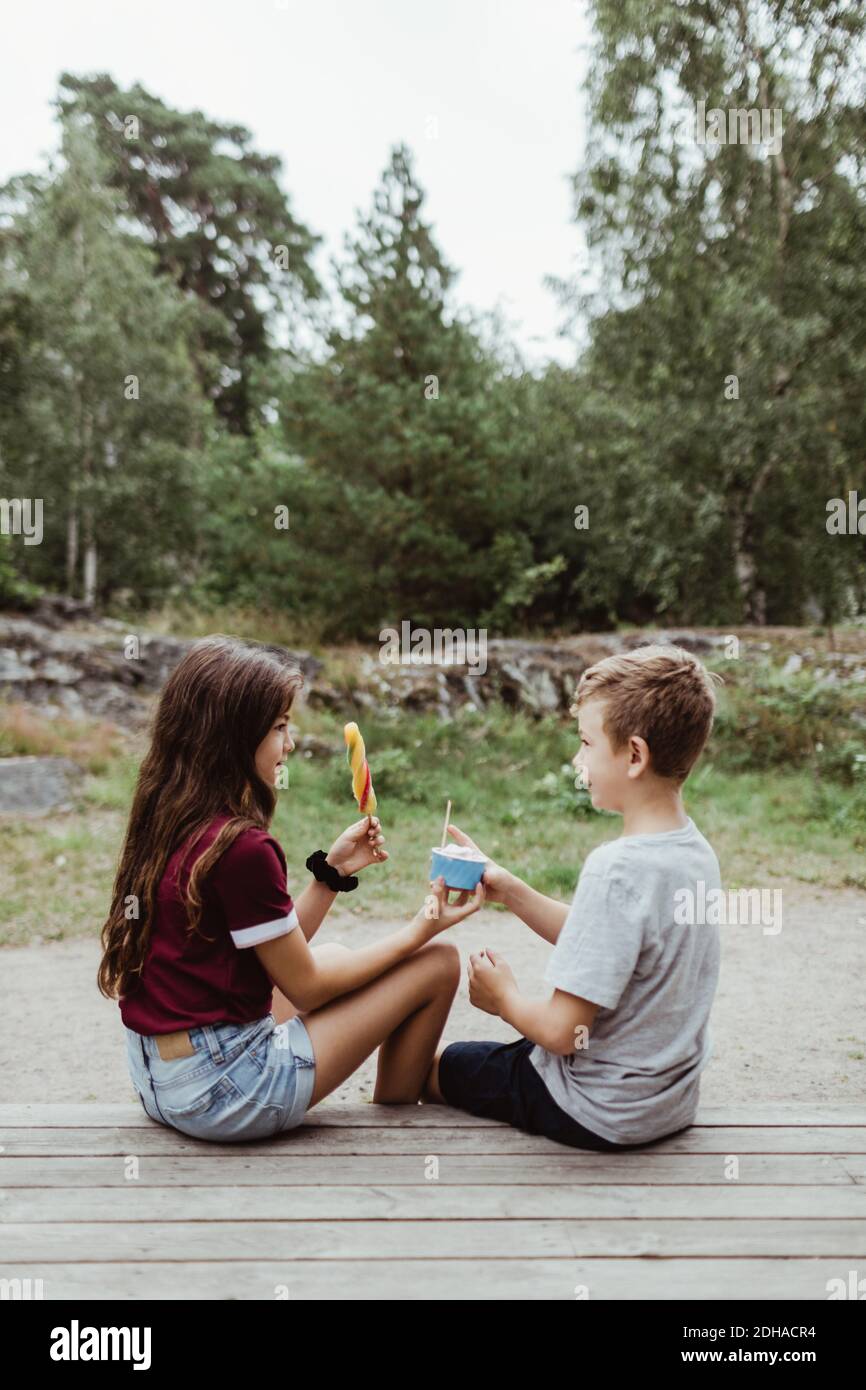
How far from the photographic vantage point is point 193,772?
90.4 inches

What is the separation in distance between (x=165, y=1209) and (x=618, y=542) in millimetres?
14511

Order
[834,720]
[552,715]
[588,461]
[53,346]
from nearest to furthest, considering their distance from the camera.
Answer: [834,720], [552,715], [588,461], [53,346]

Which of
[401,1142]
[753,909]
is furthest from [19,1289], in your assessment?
[753,909]

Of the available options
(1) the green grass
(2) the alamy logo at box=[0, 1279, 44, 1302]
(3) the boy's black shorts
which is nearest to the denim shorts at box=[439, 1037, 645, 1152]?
(3) the boy's black shorts

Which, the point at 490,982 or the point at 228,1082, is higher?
the point at 490,982

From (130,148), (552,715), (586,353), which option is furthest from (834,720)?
(130,148)

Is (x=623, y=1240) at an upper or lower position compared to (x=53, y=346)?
lower

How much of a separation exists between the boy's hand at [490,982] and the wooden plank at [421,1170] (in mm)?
317
